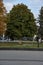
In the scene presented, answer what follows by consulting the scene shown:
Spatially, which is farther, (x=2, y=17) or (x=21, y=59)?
(x=2, y=17)

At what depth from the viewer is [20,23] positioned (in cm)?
6700

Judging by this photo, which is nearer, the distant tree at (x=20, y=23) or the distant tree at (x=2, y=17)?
the distant tree at (x=2, y=17)

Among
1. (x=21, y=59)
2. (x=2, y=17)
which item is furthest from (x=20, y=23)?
(x=21, y=59)

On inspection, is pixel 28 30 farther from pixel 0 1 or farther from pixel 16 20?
pixel 0 1

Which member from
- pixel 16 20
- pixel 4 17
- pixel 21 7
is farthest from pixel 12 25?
pixel 4 17

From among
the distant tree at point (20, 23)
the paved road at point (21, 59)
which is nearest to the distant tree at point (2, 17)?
the distant tree at point (20, 23)

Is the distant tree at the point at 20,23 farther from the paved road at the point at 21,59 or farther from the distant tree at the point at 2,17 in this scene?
the paved road at the point at 21,59

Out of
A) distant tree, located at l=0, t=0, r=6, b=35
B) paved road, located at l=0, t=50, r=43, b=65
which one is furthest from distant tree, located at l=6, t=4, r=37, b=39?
paved road, located at l=0, t=50, r=43, b=65

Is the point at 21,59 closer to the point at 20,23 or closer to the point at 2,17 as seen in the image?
→ the point at 2,17

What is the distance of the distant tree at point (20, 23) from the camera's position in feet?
215

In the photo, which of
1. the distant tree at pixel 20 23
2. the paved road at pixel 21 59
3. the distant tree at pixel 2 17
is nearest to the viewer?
the paved road at pixel 21 59

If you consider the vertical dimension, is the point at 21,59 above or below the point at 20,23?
below

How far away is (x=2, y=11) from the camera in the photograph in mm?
48938

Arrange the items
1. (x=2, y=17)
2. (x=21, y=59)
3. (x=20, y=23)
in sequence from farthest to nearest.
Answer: (x=20, y=23)
(x=2, y=17)
(x=21, y=59)
